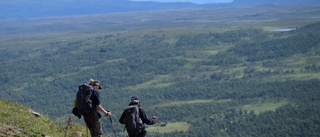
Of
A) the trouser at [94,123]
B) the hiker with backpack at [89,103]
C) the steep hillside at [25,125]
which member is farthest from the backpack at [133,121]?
the steep hillside at [25,125]

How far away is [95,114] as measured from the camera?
21.5 m

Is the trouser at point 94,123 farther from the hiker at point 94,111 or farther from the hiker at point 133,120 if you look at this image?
the hiker at point 133,120

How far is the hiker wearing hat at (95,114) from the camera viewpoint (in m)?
21.2

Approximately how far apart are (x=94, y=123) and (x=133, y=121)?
1.70 m

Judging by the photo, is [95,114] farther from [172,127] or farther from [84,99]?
[172,127]

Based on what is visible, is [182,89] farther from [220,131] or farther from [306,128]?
[306,128]

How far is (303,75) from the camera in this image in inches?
7623

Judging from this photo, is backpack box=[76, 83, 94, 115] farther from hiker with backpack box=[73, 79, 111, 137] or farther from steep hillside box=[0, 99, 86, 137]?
steep hillside box=[0, 99, 86, 137]

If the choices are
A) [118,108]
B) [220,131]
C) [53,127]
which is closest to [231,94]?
[118,108]

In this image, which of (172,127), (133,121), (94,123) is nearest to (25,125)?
(94,123)

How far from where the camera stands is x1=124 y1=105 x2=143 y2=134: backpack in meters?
20.9

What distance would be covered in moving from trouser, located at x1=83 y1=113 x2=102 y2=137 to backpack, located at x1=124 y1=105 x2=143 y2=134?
4.05 feet

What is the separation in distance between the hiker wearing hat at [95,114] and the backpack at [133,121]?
70 centimetres

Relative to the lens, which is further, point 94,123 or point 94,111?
point 94,123
